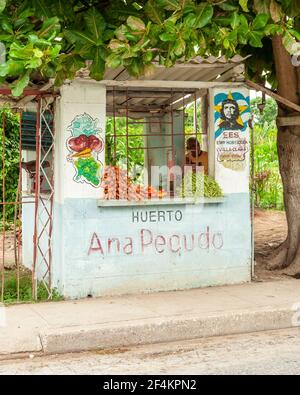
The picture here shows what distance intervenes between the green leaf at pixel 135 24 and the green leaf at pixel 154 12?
0.66ft

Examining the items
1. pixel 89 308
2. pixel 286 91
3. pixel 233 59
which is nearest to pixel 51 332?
pixel 89 308

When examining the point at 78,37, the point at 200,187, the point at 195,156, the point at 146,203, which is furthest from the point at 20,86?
the point at 195,156

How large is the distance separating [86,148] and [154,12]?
209 cm

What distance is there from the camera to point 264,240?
41.8ft

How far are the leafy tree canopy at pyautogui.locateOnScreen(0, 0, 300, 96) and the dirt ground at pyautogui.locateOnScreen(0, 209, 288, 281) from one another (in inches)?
143

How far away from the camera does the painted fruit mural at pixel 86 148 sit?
8.36 metres

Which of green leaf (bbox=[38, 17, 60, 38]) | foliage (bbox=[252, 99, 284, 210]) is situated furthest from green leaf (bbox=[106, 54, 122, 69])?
foliage (bbox=[252, 99, 284, 210])

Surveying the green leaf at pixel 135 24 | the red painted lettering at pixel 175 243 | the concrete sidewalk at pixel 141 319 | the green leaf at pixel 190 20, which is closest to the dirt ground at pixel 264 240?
the concrete sidewalk at pixel 141 319

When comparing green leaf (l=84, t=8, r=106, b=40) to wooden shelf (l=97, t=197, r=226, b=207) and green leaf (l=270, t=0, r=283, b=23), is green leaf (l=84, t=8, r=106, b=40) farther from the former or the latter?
wooden shelf (l=97, t=197, r=226, b=207)

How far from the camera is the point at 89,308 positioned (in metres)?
7.92

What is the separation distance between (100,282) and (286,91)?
3762 millimetres

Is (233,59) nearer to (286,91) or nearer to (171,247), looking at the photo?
(286,91)

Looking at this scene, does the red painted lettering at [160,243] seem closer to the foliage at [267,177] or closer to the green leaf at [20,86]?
the green leaf at [20,86]

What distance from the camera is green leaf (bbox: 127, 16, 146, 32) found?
22.5ft
